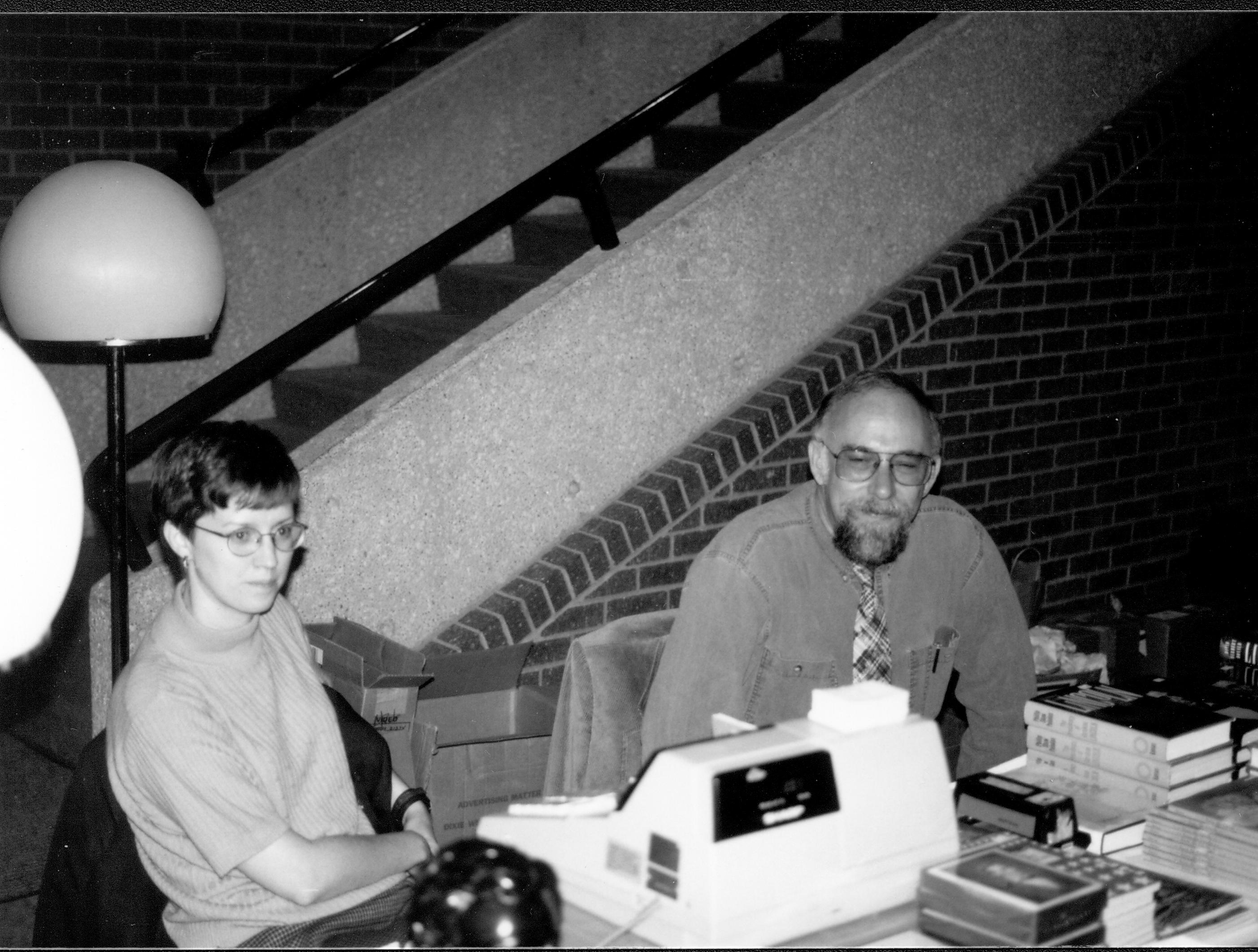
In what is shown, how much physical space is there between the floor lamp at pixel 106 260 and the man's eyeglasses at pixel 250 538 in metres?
0.81

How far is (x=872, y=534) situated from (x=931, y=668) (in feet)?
1.11

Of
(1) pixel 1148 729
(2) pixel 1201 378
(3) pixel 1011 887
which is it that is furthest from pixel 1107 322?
(3) pixel 1011 887

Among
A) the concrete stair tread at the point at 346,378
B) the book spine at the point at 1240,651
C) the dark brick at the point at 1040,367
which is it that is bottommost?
the book spine at the point at 1240,651

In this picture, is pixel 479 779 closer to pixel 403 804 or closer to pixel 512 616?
pixel 512 616

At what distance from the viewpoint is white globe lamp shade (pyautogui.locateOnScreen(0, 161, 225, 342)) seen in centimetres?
280

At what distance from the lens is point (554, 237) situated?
5.26m

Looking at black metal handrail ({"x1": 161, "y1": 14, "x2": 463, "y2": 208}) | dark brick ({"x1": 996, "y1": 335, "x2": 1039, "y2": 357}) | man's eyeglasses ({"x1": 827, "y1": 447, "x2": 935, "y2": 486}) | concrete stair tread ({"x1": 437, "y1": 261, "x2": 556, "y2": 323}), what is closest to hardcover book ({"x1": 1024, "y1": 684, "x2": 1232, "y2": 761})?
man's eyeglasses ({"x1": 827, "y1": 447, "x2": 935, "y2": 486})

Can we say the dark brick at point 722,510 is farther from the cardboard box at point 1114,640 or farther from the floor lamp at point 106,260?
the floor lamp at point 106,260

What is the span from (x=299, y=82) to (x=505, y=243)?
1.02 meters

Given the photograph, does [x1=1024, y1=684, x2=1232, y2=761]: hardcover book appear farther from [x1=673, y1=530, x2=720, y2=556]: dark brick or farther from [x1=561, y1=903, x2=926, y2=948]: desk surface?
[x1=673, y1=530, x2=720, y2=556]: dark brick

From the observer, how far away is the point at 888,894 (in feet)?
6.03

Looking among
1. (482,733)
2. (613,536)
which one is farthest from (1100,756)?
(613,536)

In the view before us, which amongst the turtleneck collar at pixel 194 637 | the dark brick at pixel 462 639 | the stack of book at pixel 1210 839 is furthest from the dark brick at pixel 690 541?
the stack of book at pixel 1210 839

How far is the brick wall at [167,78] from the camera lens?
4777 mm
